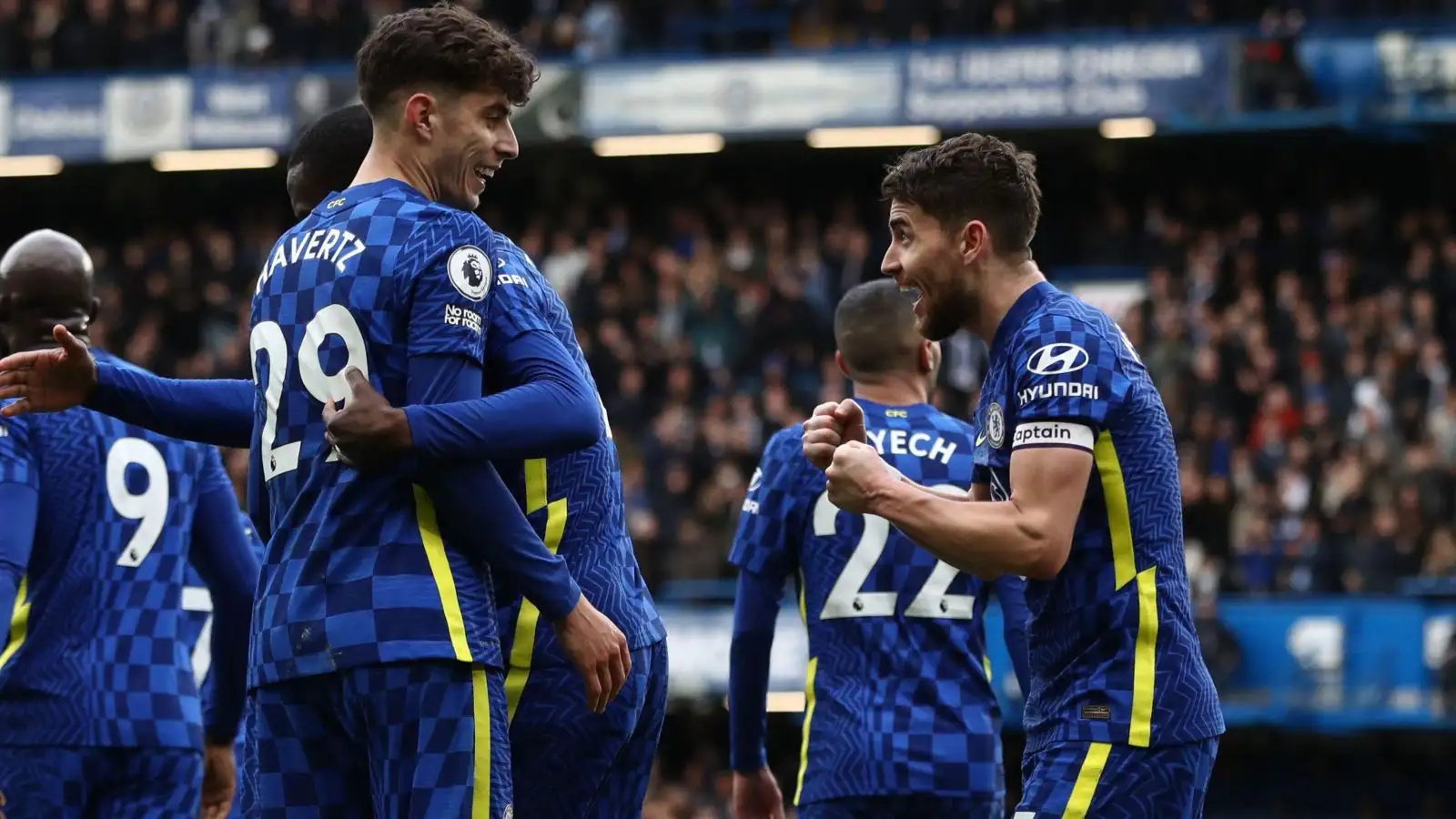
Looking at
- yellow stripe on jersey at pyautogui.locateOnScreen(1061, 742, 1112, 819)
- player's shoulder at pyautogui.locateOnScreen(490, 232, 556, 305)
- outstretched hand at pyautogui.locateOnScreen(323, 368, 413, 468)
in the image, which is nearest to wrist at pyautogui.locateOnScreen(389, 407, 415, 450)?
outstretched hand at pyautogui.locateOnScreen(323, 368, 413, 468)

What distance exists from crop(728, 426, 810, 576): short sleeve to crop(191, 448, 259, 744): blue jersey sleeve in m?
1.54

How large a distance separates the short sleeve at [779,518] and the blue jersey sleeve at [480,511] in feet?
7.90

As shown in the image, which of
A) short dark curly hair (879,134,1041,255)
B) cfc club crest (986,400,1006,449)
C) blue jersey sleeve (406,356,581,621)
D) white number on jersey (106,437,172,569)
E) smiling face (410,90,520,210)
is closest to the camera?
blue jersey sleeve (406,356,581,621)

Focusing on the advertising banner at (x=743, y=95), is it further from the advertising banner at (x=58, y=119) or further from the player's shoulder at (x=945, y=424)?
the player's shoulder at (x=945, y=424)

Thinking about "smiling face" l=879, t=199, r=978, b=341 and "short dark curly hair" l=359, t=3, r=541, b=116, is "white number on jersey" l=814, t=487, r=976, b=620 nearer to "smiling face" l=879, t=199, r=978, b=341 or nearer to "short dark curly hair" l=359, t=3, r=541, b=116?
"smiling face" l=879, t=199, r=978, b=341

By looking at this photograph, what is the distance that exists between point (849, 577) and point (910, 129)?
64.1 feet

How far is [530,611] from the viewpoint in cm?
502

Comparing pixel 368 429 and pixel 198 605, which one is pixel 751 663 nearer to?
pixel 198 605

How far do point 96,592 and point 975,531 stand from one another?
281 centimetres

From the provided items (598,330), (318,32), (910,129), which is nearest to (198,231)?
(318,32)

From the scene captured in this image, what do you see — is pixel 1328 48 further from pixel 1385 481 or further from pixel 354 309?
pixel 354 309

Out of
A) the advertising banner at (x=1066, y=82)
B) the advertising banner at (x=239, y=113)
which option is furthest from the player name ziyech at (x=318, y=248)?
the advertising banner at (x=239, y=113)

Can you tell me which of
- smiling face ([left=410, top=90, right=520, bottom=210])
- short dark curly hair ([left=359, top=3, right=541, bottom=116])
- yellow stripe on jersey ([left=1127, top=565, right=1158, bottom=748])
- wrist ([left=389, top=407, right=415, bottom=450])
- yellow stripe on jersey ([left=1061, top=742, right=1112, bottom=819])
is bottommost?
yellow stripe on jersey ([left=1061, top=742, right=1112, bottom=819])

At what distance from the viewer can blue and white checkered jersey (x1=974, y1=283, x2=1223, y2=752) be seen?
4.93m
